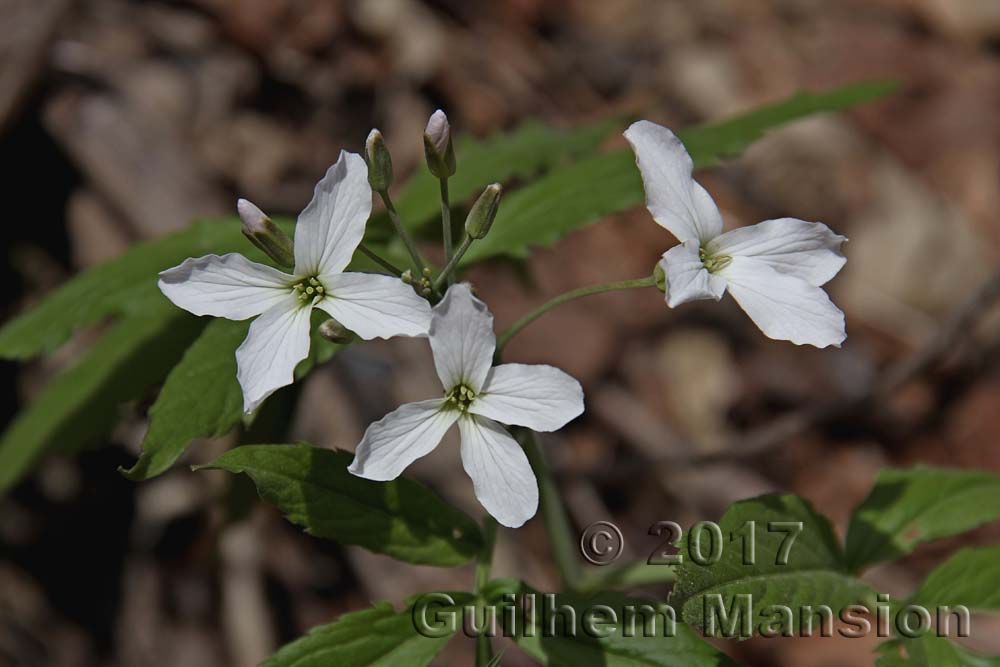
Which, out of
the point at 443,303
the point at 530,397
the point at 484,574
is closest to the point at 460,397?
the point at 530,397

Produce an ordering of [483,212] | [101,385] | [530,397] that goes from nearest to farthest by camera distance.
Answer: [530,397]
[483,212]
[101,385]

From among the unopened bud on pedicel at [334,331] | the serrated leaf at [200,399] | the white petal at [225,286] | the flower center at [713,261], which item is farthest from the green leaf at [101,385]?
the flower center at [713,261]

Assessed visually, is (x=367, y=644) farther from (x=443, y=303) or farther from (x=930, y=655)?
(x=930, y=655)

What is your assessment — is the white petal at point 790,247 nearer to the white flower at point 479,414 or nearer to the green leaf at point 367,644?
the white flower at point 479,414

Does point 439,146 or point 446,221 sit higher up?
point 439,146

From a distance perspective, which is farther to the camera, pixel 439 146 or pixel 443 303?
pixel 439 146

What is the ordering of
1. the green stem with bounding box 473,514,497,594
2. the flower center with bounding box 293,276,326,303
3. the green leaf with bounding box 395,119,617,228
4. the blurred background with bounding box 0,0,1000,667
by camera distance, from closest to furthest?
the flower center with bounding box 293,276,326,303
the green stem with bounding box 473,514,497,594
the green leaf with bounding box 395,119,617,228
the blurred background with bounding box 0,0,1000,667

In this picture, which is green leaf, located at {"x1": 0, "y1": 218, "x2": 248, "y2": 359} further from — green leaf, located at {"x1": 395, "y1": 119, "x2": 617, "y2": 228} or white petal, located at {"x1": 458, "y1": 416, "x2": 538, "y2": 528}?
white petal, located at {"x1": 458, "y1": 416, "x2": 538, "y2": 528}

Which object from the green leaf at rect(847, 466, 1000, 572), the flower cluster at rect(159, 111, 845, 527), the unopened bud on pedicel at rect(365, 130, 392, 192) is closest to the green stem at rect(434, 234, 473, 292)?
the flower cluster at rect(159, 111, 845, 527)
